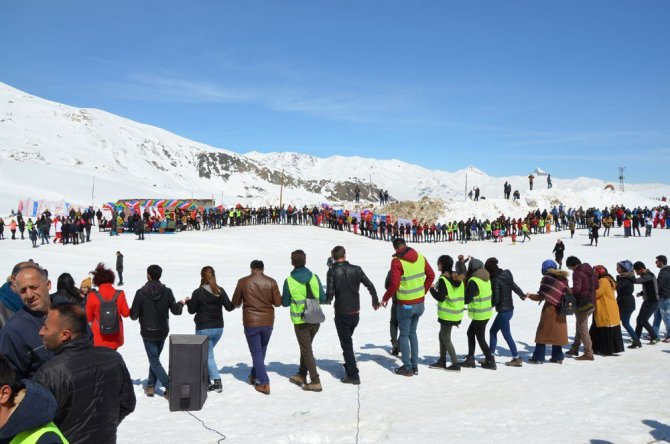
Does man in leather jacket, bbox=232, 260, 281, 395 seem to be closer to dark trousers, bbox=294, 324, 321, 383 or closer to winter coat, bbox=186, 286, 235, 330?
winter coat, bbox=186, 286, 235, 330

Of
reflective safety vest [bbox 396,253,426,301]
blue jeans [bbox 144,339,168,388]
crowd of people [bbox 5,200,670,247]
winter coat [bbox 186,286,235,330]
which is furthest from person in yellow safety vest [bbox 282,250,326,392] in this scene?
crowd of people [bbox 5,200,670,247]

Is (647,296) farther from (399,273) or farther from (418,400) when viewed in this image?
(418,400)

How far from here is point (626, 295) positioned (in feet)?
28.0

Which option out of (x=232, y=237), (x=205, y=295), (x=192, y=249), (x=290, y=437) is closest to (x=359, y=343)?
(x=205, y=295)

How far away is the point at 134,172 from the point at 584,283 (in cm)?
8524

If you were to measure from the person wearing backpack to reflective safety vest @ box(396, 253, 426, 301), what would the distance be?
345 cm

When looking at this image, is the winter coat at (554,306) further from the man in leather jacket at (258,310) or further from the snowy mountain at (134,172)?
the snowy mountain at (134,172)

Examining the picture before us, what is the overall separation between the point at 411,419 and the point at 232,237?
24.8 metres

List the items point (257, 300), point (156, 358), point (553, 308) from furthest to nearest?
point (553, 308), point (257, 300), point (156, 358)

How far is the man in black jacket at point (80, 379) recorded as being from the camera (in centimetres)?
271

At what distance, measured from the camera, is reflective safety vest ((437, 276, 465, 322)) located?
6922 millimetres

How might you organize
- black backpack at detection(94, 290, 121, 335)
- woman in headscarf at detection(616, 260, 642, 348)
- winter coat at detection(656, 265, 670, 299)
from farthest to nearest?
1. winter coat at detection(656, 265, 670, 299)
2. woman in headscarf at detection(616, 260, 642, 348)
3. black backpack at detection(94, 290, 121, 335)

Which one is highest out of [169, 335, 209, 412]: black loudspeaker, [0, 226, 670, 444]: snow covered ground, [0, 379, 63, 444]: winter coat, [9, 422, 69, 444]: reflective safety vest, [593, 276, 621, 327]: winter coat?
[0, 379, 63, 444]: winter coat

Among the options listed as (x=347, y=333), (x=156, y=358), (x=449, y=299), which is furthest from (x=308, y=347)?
(x=449, y=299)
